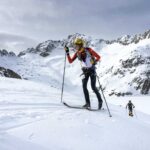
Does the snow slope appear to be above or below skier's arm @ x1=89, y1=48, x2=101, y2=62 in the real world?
below

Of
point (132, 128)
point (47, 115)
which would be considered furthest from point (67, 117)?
point (132, 128)

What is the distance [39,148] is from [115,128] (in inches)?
144

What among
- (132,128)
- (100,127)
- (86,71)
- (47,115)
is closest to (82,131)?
(100,127)

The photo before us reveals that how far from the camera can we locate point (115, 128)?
1021 centimetres

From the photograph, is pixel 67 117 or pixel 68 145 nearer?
pixel 68 145

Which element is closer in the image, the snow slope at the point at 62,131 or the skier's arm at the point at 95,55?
the snow slope at the point at 62,131

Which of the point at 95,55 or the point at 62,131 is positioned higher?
the point at 95,55

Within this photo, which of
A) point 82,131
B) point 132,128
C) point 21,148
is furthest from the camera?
point 132,128

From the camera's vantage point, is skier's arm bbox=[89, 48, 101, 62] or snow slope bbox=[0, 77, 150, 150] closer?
snow slope bbox=[0, 77, 150, 150]

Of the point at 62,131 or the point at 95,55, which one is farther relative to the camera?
the point at 95,55

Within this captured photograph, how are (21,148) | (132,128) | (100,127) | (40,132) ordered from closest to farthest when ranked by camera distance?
(21,148) → (40,132) → (100,127) → (132,128)

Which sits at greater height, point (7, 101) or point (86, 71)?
point (86, 71)

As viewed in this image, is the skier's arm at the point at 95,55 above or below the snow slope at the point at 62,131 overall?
above

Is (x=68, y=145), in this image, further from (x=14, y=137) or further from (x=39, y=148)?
(x=14, y=137)
